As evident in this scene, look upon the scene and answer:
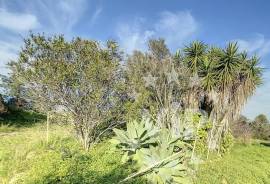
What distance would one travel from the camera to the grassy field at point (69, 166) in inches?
487

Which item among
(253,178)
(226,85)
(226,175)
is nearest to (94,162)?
(226,175)

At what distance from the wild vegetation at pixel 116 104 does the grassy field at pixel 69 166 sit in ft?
0.15

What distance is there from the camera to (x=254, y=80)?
24250 mm

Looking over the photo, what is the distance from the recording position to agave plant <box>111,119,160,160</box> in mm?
12383

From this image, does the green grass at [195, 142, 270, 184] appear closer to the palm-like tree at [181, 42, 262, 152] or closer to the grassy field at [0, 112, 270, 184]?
the grassy field at [0, 112, 270, 184]

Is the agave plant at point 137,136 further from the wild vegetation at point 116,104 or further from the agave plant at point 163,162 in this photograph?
the agave plant at point 163,162

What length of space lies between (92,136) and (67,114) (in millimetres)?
1912

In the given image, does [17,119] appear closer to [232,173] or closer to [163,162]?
[232,173]

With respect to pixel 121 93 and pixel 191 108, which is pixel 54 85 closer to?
pixel 121 93

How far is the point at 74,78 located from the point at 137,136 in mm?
5626

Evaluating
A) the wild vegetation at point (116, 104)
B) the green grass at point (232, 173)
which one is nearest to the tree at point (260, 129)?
the wild vegetation at point (116, 104)

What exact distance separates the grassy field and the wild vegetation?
0.05 meters

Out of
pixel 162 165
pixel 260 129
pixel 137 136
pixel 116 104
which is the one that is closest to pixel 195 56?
pixel 116 104

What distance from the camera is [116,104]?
18.3m
